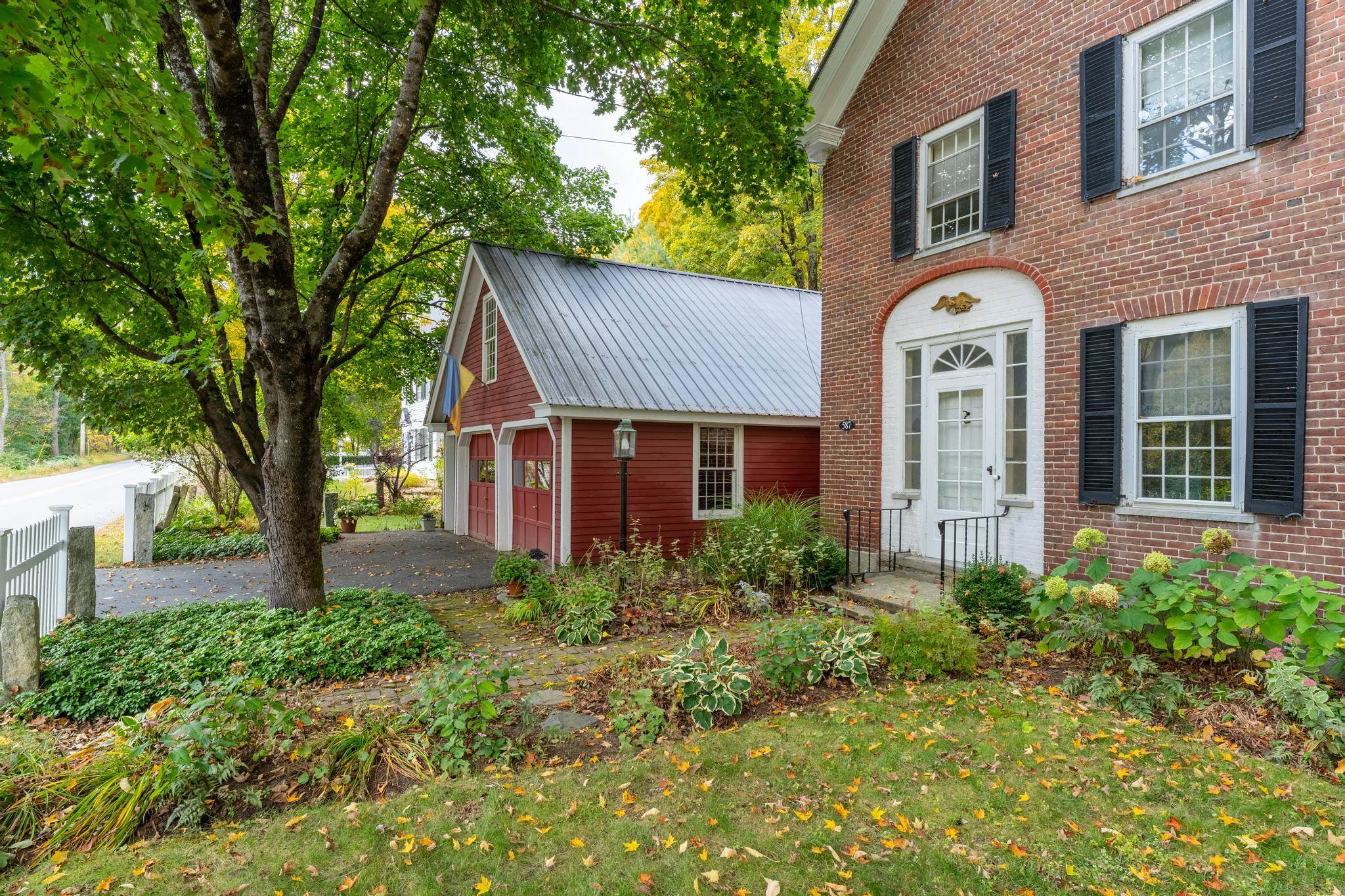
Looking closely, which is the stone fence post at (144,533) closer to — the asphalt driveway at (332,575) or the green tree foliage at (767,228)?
the asphalt driveway at (332,575)

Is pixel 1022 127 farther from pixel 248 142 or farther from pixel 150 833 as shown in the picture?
pixel 150 833

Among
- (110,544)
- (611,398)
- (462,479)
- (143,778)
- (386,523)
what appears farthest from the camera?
(386,523)

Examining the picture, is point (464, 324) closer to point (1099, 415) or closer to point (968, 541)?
point (968, 541)

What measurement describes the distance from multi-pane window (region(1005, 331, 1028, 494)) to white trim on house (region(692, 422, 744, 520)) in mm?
4791

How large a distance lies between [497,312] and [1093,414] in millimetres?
9934

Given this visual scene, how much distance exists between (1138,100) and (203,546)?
16.4 meters

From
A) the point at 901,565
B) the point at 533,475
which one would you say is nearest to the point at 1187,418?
the point at 901,565

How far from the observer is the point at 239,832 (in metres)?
3.45

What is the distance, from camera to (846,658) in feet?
18.2

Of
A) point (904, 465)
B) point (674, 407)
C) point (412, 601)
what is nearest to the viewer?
point (412, 601)

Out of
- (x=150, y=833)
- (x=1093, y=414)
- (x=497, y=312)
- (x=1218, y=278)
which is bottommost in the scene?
(x=150, y=833)

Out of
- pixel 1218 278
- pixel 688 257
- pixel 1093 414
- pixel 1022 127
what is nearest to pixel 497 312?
pixel 1022 127

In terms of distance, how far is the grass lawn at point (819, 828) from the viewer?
3.07m

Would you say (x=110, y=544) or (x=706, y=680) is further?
(x=110, y=544)
